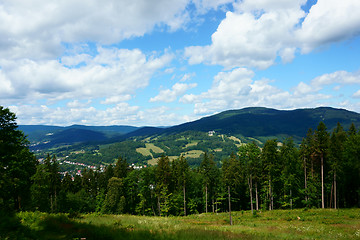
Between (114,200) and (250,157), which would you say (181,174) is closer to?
(114,200)

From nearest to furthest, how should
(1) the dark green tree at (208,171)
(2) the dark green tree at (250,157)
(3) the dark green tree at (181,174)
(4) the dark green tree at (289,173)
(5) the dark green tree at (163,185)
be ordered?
(2) the dark green tree at (250,157) → (4) the dark green tree at (289,173) → (5) the dark green tree at (163,185) → (1) the dark green tree at (208,171) → (3) the dark green tree at (181,174)

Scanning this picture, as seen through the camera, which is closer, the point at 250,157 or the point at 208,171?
the point at 250,157

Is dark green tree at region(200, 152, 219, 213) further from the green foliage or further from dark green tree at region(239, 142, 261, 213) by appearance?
the green foliage

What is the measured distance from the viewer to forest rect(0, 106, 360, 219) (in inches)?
1646

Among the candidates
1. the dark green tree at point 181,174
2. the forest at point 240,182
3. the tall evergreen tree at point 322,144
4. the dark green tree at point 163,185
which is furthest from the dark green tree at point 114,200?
the tall evergreen tree at point 322,144

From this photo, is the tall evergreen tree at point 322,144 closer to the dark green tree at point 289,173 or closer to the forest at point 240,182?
the forest at point 240,182

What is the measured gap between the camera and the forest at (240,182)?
137ft

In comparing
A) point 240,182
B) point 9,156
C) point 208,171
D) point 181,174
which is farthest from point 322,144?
point 9,156

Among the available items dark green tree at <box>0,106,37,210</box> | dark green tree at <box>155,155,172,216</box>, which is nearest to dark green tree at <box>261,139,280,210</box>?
dark green tree at <box>155,155,172,216</box>

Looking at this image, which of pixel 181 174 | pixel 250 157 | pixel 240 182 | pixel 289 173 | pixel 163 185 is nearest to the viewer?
pixel 250 157

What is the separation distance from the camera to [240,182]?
56594mm

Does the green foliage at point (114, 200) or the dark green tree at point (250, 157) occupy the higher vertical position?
the dark green tree at point (250, 157)

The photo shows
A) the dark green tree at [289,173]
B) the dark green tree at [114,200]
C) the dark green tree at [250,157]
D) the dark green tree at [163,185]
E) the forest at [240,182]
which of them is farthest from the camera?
the dark green tree at [114,200]

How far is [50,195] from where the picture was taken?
53.8 metres
